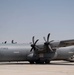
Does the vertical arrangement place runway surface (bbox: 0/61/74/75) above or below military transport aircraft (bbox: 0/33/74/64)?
below

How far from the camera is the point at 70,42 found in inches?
1531

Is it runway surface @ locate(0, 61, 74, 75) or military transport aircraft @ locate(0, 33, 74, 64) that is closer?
runway surface @ locate(0, 61, 74, 75)

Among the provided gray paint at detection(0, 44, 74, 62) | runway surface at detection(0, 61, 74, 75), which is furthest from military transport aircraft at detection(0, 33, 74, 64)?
runway surface at detection(0, 61, 74, 75)

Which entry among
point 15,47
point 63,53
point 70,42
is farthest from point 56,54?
point 15,47

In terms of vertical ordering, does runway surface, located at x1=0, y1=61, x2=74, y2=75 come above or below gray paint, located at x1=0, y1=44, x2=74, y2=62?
below

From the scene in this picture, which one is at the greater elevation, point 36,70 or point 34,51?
point 34,51

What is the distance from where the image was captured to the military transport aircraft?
3972cm

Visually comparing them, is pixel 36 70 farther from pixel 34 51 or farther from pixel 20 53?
pixel 34 51

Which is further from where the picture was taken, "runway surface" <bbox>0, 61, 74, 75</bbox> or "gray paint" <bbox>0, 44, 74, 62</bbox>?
"gray paint" <bbox>0, 44, 74, 62</bbox>

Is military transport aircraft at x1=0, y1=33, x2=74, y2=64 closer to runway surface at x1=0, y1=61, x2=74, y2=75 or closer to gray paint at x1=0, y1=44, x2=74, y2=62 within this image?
gray paint at x1=0, y1=44, x2=74, y2=62

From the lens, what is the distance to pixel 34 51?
42.0 meters

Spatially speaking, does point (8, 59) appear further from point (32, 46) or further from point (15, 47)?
point (32, 46)

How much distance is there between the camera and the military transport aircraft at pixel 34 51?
3972 cm

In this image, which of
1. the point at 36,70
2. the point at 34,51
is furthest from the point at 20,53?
the point at 36,70
